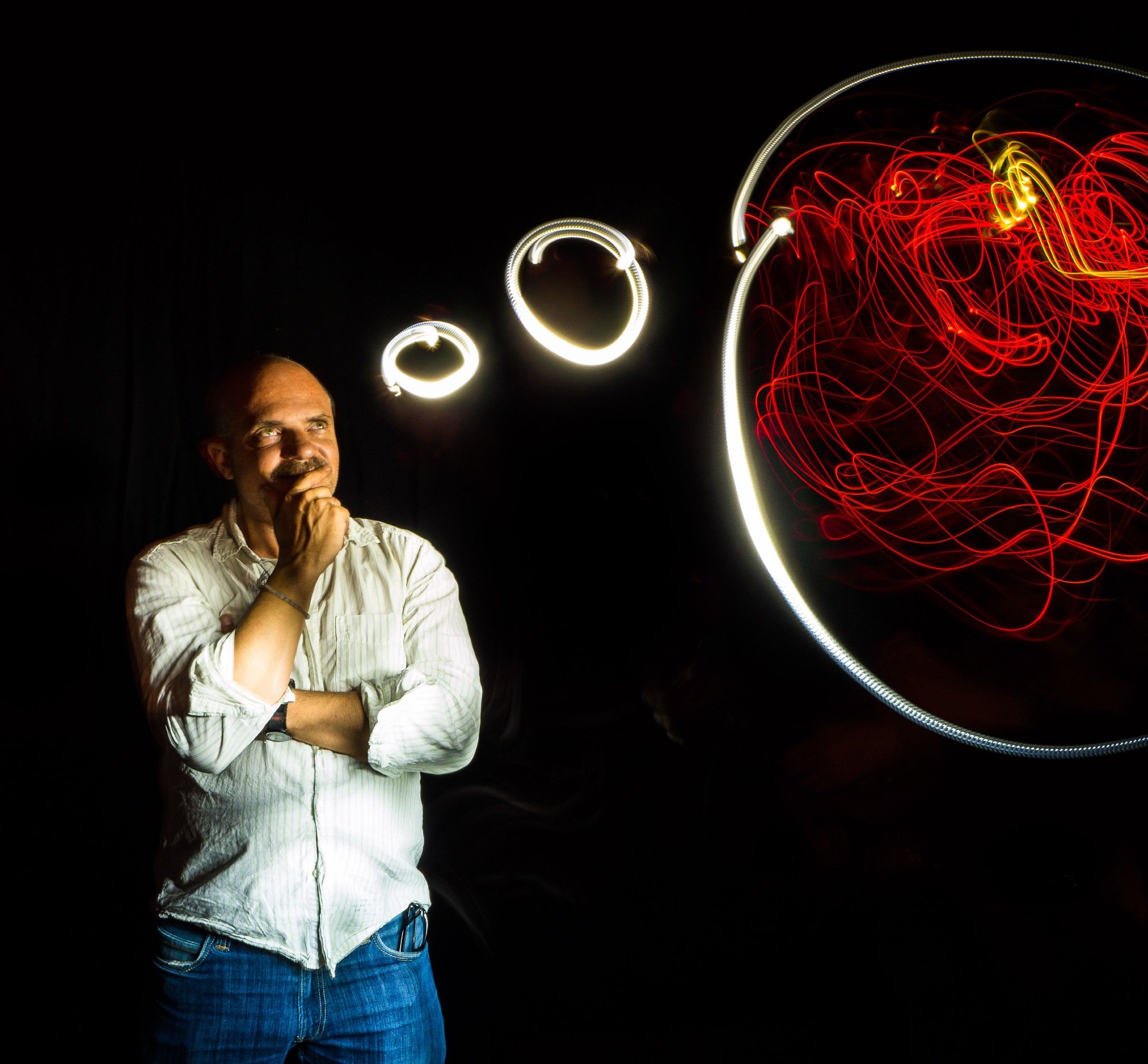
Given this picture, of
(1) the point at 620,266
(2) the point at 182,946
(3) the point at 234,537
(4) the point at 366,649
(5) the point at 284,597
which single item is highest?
(1) the point at 620,266

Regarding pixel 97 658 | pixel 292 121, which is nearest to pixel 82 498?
pixel 97 658

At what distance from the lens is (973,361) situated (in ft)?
6.77

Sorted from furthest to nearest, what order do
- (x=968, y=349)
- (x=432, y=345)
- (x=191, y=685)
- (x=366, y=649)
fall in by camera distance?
(x=432, y=345) → (x=968, y=349) → (x=366, y=649) → (x=191, y=685)

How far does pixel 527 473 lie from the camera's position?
237cm

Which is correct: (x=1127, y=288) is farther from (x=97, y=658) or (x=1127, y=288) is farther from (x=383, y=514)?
(x=97, y=658)

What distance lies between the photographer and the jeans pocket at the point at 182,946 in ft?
4.84

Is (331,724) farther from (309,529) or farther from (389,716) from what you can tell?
(309,529)

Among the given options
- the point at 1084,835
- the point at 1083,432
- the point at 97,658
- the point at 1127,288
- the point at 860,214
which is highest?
the point at 860,214

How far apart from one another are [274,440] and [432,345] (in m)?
0.58

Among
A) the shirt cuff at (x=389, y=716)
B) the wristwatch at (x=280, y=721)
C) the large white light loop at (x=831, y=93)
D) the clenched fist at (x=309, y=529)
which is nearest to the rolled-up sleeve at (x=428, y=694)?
the shirt cuff at (x=389, y=716)

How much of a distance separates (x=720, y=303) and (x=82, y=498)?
182 centimetres

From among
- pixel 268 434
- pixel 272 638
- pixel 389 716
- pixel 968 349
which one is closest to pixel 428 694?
pixel 389 716

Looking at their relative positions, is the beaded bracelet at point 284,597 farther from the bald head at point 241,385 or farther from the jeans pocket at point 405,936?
the jeans pocket at point 405,936

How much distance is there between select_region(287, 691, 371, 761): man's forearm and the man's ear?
2.02ft
